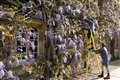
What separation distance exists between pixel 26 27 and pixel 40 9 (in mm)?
986

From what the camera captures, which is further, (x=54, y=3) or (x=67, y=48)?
(x=67, y=48)

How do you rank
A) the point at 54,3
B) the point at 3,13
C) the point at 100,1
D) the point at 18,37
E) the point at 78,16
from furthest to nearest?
1. the point at 100,1
2. the point at 78,16
3. the point at 54,3
4. the point at 18,37
5. the point at 3,13

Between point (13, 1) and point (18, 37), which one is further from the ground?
point (13, 1)

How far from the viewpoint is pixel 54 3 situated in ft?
33.2

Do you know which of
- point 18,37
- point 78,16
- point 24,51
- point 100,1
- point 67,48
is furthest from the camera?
point 100,1

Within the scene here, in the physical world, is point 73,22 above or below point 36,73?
above

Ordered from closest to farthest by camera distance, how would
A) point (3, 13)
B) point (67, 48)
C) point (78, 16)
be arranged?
point (3, 13) < point (67, 48) < point (78, 16)

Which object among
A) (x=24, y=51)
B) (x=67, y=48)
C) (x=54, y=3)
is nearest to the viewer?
(x=24, y=51)

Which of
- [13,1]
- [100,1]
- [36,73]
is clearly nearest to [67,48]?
[36,73]

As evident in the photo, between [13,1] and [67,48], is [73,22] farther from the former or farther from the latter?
[13,1]

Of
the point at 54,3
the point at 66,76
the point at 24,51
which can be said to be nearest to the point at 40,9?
the point at 54,3

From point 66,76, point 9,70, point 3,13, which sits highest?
point 3,13

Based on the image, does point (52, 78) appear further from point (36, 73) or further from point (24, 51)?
point (24, 51)

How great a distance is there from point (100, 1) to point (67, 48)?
4.32 m
